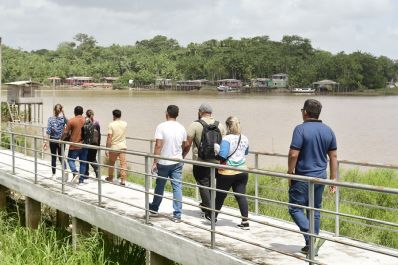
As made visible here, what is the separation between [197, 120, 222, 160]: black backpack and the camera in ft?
22.4

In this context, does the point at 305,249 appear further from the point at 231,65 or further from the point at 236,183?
the point at 231,65

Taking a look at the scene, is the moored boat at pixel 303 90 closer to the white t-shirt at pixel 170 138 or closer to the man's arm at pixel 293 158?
the white t-shirt at pixel 170 138

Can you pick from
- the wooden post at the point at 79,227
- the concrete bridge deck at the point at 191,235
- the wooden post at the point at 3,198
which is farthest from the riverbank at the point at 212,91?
the wooden post at the point at 79,227

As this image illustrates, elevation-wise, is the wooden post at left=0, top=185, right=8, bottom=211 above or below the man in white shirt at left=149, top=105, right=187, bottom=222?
below

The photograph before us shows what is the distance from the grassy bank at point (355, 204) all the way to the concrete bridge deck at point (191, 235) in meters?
0.53

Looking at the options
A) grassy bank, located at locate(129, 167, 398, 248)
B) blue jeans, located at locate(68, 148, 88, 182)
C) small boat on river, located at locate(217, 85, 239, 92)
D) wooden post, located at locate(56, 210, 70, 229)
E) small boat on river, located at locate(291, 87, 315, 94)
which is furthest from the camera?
small boat on river, located at locate(217, 85, 239, 92)

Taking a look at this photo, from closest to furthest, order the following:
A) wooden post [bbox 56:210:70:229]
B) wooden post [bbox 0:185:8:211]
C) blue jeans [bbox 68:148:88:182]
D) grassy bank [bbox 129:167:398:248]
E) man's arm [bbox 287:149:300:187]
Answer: man's arm [bbox 287:149:300:187] < grassy bank [bbox 129:167:398:248] < blue jeans [bbox 68:148:88:182] < wooden post [bbox 56:210:70:229] < wooden post [bbox 0:185:8:211]

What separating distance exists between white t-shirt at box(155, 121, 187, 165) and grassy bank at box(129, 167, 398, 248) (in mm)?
1546

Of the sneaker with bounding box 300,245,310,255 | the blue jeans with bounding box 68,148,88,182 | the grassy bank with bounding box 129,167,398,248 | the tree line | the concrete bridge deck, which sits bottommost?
the grassy bank with bounding box 129,167,398,248

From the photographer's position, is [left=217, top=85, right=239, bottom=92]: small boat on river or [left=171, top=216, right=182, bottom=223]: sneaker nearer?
[left=171, top=216, right=182, bottom=223]: sneaker

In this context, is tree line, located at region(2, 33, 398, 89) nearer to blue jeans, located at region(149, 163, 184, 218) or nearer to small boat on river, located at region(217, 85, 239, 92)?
small boat on river, located at region(217, 85, 239, 92)

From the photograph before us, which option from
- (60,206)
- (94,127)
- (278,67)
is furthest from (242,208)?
(278,67)

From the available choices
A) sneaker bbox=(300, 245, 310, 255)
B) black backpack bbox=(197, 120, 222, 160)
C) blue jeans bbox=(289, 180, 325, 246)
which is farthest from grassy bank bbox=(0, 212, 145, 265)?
blue jeans bbox=(289, 180, 325, 246)

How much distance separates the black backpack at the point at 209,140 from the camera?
683 centimetres
